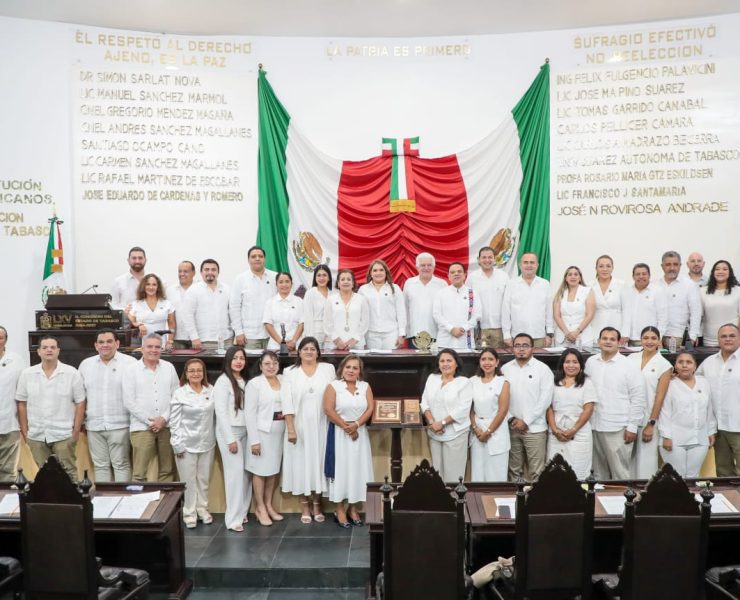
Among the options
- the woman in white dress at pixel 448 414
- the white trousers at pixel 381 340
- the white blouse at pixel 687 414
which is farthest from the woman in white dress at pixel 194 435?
the white blouse at pixel 687 414

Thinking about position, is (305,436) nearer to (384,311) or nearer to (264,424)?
(264,424)

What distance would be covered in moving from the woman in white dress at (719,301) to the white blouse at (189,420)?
5.50 m

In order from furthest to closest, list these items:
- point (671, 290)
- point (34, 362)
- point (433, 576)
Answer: point (671, 290) → point (34, 362) → point (433, 576)

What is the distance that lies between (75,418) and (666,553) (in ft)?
16.0

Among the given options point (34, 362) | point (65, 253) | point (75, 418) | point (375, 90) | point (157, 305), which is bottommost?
point (75, 418)

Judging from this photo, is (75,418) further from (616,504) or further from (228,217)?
(616,504)

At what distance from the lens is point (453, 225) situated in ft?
28.5

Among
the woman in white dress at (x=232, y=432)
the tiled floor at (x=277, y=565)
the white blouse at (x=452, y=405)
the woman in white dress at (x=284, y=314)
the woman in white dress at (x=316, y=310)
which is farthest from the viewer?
the woman in white dress at (x=316, y=310)

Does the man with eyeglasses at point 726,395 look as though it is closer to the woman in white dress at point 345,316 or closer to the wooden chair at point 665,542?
the wooden chair at point 665,542

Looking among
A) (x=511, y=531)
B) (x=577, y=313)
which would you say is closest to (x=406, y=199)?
(x=577, y=313)

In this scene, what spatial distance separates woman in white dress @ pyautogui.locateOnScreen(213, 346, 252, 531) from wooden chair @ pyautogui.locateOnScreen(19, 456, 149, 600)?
6.81 ft

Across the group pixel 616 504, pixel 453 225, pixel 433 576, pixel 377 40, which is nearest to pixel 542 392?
pixel 616 504

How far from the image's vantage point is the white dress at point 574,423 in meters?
5.45

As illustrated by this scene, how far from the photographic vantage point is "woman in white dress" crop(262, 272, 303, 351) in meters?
6.73
